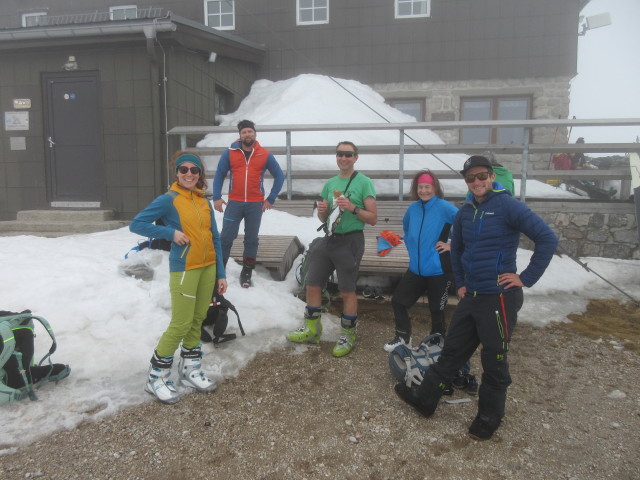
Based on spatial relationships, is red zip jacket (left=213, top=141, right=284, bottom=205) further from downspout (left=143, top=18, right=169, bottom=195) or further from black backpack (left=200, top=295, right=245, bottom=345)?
downspout (left=143, top=18, right=169, bottom=195)

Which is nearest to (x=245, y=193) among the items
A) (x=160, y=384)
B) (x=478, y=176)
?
(x=160, y=384)

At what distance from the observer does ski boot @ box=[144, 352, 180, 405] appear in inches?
123

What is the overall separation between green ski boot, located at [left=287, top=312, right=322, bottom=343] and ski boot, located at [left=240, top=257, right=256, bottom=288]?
1.16 m

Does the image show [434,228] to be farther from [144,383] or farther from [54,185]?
[54,185]

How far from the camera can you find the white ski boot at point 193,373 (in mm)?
3309

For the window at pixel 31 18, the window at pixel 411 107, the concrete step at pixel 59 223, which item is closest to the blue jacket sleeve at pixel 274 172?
the concrete step at pixel 59 223

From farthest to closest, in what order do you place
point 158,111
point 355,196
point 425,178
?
point 158,111 < point 355,196 < point 425,178

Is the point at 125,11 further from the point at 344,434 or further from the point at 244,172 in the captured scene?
the point at 344,434

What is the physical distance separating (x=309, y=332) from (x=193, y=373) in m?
1.20

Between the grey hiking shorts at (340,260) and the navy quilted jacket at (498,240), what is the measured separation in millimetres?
1250

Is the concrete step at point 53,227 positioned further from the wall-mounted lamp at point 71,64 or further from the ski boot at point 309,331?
the ski boot at point 309,331

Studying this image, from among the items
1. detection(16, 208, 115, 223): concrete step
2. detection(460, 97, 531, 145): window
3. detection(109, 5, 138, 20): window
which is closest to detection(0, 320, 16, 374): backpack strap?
detection(16, 208, 115, 223): concrete step

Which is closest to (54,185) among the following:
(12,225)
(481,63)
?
(12,225)

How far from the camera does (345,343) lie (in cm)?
406
